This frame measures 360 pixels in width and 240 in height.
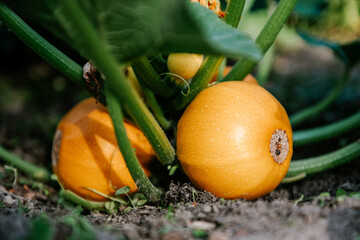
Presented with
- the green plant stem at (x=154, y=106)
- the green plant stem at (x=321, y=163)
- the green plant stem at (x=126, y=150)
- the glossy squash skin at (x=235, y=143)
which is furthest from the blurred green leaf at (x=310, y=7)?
the green plant stem at (x=126, y=150)

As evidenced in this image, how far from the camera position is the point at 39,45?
1.36 m

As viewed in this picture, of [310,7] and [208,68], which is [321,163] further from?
[310,7]

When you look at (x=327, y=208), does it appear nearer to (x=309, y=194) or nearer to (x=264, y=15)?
(x=309, y=194)

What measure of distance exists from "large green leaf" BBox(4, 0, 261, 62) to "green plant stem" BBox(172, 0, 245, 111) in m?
0.33

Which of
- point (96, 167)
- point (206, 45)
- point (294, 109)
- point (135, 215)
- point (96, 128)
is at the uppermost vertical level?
point (206, 45)

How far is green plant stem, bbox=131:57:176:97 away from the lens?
131cm

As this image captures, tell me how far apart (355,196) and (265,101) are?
45 centimetres

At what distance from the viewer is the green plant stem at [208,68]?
1369mm

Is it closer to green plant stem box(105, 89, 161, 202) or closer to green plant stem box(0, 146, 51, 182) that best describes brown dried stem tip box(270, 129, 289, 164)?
green plant stem box(105, 89, 161, 202)

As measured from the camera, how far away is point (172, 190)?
1391 millimetres

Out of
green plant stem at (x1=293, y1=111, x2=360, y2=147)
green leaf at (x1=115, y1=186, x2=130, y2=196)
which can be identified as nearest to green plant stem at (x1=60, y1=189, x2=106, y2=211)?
green leaf at (x1=115, y1=186, x2=130, y2=196)

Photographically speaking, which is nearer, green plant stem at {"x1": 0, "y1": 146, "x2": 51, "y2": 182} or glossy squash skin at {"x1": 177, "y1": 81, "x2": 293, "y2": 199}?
glossy squash skin at {"x1": 177, "y1": 81, "x2": 293, "y2": 199}

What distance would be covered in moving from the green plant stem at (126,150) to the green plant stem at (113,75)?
37mm

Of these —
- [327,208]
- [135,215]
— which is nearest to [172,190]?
[135,215]
